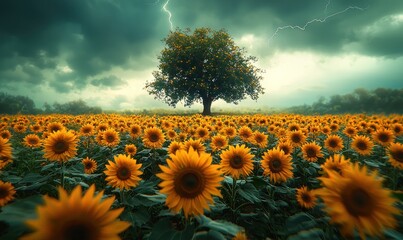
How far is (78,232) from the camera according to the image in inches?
57.6

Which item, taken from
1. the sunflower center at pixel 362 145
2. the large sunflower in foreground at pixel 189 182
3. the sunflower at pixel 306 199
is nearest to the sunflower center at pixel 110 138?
the sunflower at pixel 306 199

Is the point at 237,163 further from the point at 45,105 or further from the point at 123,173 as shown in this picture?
the point at 45,105

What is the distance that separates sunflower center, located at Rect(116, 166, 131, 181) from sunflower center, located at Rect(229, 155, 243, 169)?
145cm

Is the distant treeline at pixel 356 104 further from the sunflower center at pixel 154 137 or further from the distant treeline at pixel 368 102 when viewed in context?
the sunflower center at pixel 154 137


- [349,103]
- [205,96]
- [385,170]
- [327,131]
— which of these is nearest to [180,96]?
[205,96]

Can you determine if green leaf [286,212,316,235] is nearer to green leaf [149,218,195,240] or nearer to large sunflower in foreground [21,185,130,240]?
green leaf [149,218,195,240]

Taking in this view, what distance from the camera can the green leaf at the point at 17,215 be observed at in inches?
63.3

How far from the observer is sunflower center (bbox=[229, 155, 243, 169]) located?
392 cm

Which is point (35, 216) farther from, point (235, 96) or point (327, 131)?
point (235, 96)

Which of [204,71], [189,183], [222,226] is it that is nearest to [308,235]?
[222,226]

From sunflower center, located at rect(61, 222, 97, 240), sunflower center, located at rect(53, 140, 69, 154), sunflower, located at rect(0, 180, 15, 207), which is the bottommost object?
sunflower, located at rect(0, 180, 15, 207)

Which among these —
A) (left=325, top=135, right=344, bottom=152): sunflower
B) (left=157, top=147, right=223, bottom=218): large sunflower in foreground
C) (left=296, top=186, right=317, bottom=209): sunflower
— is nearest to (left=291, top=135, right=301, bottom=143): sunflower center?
(left=325, top=135, right=344, bottom=152): sunflower

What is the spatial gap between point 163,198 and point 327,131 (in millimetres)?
8017

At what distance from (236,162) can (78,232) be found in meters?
2.75
